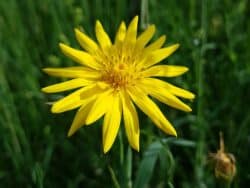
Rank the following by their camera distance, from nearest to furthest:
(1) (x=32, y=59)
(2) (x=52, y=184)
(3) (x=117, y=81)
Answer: (3) (x=117, y=81) → (2) (x=52, y=184) → (1) (x=32, y=59)

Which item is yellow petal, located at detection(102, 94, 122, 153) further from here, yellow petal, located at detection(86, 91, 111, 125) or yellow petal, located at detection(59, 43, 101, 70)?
yellow petal, located at detection(59, 43, 101, 70)

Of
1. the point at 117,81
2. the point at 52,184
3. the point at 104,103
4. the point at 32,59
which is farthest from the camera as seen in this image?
the point at 32,59

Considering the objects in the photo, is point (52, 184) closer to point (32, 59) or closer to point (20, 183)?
point (20, 183)

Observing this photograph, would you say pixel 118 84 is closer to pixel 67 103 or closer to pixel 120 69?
pixel 120 69

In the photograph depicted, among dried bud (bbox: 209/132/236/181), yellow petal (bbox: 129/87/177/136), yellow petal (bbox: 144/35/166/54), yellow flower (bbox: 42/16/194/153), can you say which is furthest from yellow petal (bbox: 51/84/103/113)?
dried bud (bbox: 209/132/236/181)

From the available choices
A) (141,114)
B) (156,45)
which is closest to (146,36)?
(156,45)

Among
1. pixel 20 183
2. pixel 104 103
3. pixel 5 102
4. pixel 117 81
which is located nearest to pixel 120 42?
pixel 117 81
